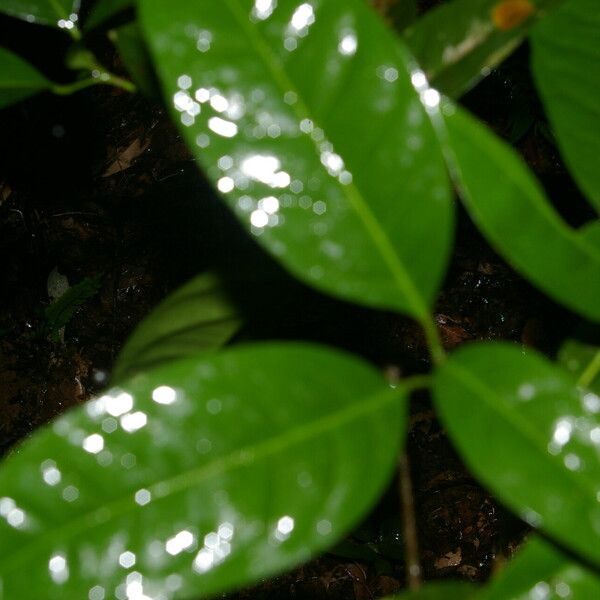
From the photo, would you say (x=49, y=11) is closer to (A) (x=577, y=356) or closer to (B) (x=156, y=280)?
(A) (x=577, y=356)

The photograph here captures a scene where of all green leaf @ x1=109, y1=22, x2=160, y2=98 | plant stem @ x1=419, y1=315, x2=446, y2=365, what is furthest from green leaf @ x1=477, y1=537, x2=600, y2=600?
green leaf @ x1=109, y1=22, x2=160, y2=98

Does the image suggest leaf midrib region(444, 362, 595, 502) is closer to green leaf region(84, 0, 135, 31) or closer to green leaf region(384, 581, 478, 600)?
green leaf region(384, 581, 478, 600)

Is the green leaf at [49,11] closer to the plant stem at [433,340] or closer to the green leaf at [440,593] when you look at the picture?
the plant stem at [433,340]

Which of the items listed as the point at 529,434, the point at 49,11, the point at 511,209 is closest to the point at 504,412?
the point at 529,434

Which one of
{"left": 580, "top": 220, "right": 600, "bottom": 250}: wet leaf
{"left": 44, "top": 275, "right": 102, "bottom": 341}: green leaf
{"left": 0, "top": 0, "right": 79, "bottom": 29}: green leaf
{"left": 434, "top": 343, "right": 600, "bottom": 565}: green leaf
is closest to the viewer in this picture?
{"left": 434, "top": 343, "right": 600, "bottom": 565}: green leaf

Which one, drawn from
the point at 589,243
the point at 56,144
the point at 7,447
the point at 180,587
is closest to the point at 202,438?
the point at 180,587

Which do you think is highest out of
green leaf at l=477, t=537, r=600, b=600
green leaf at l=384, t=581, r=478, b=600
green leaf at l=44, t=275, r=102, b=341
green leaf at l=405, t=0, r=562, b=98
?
green leaf at l=405, t=0, r=562, b=98
